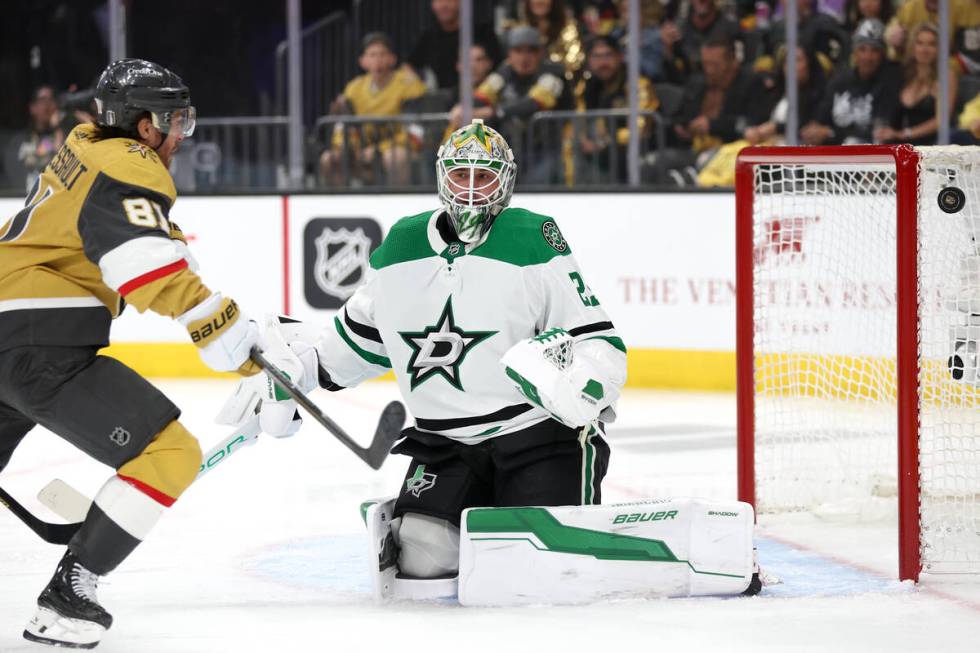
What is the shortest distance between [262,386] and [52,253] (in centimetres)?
61

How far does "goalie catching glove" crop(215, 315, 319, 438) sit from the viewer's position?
10.2 ft

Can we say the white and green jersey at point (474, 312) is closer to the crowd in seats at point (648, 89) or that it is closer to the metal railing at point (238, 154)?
the crowd in seats at point (648, 89)

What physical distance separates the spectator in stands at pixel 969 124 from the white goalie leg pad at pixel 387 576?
4.07 metres

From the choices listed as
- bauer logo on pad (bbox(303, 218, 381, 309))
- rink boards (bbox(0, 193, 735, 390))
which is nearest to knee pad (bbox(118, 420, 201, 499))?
rink boards (bbox(0, 193, 735, 390))

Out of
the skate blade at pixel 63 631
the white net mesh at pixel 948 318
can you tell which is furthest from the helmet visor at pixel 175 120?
the white net mesh at pixel 948 318

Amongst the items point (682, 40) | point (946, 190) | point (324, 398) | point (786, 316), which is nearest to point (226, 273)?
point (324, 398)

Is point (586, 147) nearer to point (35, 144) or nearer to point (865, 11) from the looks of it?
point (865, 11)

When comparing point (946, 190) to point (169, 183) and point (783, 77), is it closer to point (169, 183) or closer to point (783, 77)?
point (169, 183)

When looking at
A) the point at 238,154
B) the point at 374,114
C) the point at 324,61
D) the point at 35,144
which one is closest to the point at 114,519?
the point at 374,114

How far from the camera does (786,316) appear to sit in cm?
543

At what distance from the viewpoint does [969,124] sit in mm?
6414

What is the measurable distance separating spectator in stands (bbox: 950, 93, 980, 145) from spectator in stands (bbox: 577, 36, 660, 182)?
1363 millimetres

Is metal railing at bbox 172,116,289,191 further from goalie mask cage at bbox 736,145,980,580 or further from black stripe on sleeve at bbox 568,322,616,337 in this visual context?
black stripe on sleeve at bbox 568,322,616,337

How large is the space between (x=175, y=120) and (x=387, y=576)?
3.31ft
